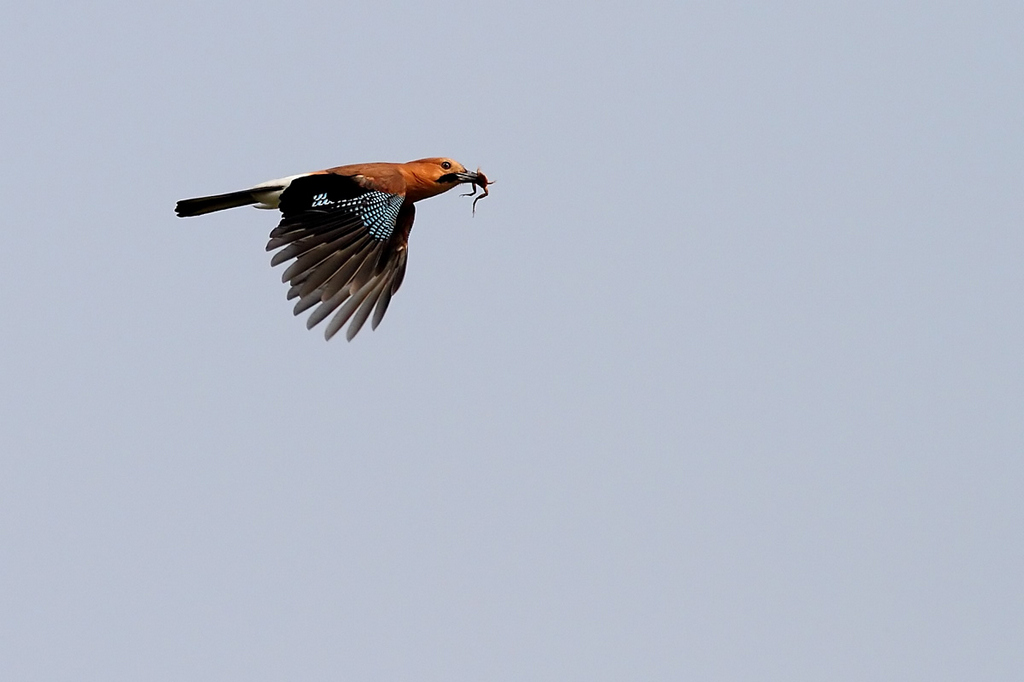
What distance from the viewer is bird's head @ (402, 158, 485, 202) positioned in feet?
63.9

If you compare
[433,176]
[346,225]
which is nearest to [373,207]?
[346,225]

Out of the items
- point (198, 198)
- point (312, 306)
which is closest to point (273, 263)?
point (312, 306)

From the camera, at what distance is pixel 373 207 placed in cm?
1864

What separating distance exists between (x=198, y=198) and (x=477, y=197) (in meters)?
2.72

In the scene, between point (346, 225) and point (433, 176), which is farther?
point (433, 176)

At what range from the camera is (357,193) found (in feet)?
61.4

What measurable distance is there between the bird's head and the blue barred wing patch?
68 centimetres

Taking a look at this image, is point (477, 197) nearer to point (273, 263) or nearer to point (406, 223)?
point (406, 223)

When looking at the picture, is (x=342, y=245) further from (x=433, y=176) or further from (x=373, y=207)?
(x=433, y=176)

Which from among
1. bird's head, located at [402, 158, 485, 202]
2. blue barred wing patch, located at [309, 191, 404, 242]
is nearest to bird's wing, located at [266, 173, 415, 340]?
blue barred wing patch, located at [309, 191, 404, 242]

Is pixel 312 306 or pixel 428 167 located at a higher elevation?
pixel 428 167

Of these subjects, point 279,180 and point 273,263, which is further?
point 279,180

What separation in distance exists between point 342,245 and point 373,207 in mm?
635

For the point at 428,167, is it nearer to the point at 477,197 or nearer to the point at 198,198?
the point at 477,197
